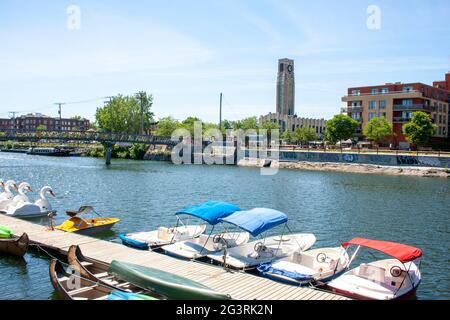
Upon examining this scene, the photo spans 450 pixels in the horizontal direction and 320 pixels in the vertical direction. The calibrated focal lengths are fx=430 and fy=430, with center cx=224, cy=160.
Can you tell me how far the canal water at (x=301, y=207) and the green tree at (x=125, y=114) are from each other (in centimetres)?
8314

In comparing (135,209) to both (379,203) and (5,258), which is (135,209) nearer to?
(5,258)

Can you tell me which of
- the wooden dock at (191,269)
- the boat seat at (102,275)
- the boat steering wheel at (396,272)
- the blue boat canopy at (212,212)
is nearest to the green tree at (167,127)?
the wooden dock at (191,269)

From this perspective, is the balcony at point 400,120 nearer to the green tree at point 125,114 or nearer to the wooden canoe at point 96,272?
the green tree at point 125,114

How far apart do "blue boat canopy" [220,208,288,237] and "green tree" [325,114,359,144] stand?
9477 cm

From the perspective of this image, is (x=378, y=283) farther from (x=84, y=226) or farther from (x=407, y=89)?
(x=407, y=89)

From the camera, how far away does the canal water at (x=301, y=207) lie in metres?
21.2

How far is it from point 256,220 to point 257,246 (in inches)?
67.5

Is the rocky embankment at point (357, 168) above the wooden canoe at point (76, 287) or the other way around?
above

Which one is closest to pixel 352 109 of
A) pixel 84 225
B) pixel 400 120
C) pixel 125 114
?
pixel 400 120

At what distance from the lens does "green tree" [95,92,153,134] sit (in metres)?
152

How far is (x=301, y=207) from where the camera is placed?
A: 4206cm

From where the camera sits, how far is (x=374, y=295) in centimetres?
1664

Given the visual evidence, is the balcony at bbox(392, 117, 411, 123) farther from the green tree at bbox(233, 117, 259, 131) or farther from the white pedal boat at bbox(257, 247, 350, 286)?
the white pedal boat at bbox(257, 247, 350, 286)

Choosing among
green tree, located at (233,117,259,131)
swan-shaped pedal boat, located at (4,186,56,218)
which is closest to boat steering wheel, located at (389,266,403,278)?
swan-shaped pedal boat, located at (4,186,56,218)
